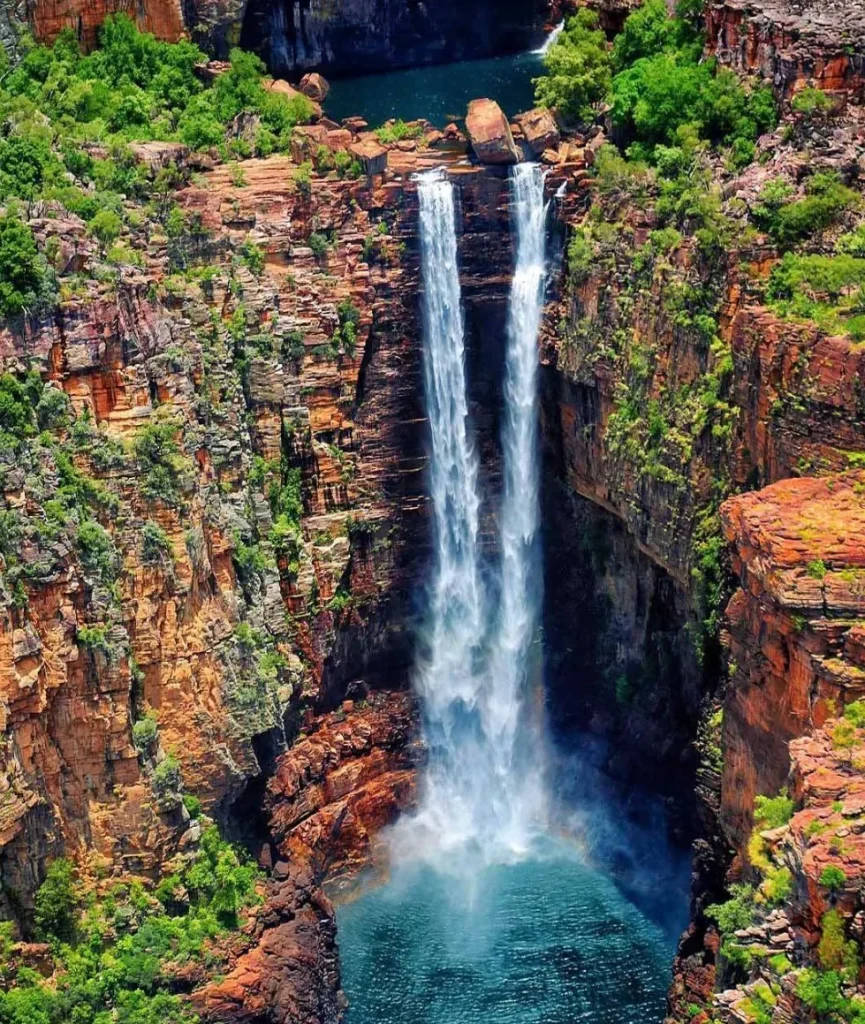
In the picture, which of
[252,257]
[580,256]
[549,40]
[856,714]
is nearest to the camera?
[856,714]

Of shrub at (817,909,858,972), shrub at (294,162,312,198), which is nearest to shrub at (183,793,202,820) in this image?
shrub at (294,162,312,198)

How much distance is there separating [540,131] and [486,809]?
19.8m

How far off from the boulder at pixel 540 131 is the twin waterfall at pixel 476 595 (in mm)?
725

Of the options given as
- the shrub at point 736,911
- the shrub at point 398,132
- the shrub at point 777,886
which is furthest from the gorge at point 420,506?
the shrub at point 736,911

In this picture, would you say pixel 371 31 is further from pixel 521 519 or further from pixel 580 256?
pixel 521 519

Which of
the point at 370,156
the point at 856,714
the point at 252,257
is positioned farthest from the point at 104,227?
the point at 856,714

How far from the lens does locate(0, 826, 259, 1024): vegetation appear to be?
47875 millimetres

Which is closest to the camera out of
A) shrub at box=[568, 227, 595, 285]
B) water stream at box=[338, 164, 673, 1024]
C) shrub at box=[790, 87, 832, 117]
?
shrub at box=[790, 87, 832, 117]

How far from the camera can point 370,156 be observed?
56.9 meters

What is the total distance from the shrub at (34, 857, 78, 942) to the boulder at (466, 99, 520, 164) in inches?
901

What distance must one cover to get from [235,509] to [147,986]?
1230cm

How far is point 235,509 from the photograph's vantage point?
53.3m

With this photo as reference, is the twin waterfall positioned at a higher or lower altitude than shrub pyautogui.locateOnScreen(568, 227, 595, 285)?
lower

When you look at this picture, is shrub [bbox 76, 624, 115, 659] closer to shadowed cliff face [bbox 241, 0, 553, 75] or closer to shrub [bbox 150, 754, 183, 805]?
shrub [bbox 150, 754, 183, 805]
